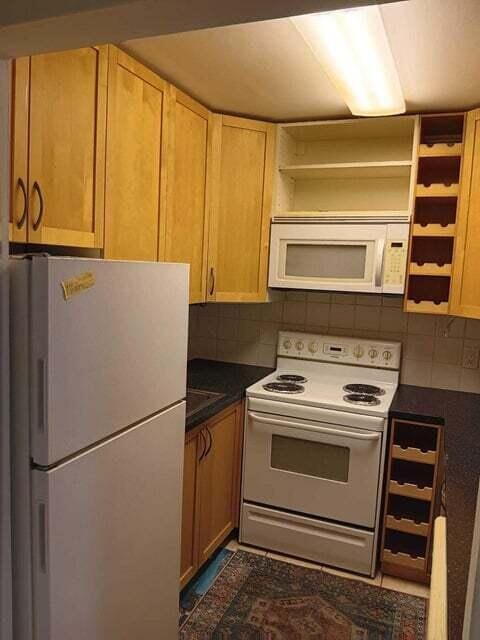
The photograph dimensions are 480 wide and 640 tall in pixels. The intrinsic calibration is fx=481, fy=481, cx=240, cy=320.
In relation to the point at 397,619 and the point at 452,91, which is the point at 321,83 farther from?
the point at 397,619

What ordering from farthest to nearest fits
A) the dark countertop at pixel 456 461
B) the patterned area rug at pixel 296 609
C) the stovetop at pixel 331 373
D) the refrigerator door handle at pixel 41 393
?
the stovetop at pixel 331 373 < the patterned area rug at pixel 296 609 < the refrigerator door handle at pixel 41 393 < the dark countertop at pixel 456 461

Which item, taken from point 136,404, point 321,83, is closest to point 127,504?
point 136,404

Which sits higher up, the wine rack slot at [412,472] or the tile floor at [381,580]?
the wine rack slot at [412,472]

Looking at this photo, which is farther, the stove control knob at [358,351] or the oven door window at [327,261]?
the stove control knob at [358,351]

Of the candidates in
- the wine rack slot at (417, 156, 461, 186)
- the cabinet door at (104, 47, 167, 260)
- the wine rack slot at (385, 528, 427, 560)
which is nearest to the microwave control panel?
the wine rack slot at (417, 156, 461, 186)

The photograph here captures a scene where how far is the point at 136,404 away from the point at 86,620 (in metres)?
0.57

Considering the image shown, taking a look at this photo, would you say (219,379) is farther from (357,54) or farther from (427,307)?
(357,54)

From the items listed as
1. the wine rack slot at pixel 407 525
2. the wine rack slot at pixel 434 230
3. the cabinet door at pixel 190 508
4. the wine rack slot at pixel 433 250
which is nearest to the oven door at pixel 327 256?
the wine rack slot at pixel 434 230

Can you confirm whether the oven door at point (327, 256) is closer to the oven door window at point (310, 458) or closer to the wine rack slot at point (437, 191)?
the wine rack slot at point (437, 191)

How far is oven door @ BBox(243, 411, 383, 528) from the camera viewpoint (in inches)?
90.1

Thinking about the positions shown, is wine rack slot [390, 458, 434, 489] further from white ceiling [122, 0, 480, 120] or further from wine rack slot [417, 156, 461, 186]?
white ceiling [122, 0, 480, 120]

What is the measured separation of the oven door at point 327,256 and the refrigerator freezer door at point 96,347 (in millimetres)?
1093

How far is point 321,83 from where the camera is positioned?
2.00 metres

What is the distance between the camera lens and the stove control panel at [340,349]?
8.87ft
